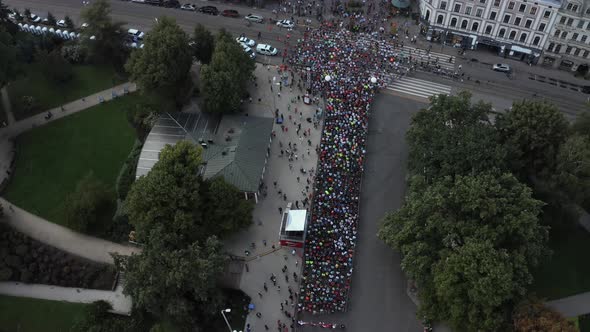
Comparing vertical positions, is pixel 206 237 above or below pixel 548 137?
below

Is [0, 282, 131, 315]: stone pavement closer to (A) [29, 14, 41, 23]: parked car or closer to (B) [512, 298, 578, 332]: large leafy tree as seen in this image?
(B) [512, 298, 578, 332]: large leafy tree

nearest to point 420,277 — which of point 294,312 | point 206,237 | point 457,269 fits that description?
point 457,269

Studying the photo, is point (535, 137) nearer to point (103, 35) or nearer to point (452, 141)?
point (452, 141)

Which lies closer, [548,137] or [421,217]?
[421,217]

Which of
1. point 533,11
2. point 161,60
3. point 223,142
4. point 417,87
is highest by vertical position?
point 533,11

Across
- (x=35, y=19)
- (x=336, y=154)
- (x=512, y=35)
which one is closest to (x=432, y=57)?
(x=512, y=35)

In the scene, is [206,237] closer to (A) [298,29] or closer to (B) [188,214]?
(B) [188,214]

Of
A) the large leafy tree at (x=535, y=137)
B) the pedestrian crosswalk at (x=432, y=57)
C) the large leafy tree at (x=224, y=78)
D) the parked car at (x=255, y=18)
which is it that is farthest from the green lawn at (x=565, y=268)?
the parked car at (x=255, y=18)
